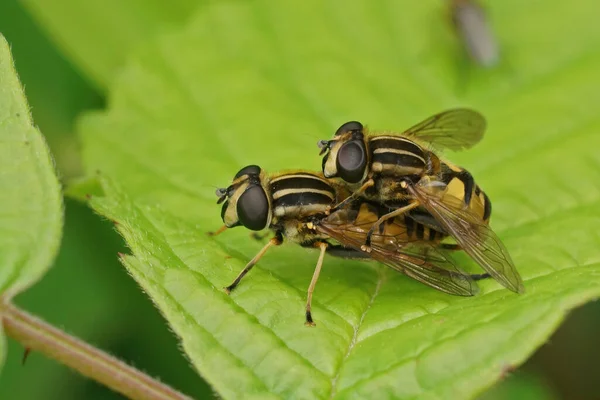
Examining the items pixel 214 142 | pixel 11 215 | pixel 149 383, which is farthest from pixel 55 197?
pixel 214 142

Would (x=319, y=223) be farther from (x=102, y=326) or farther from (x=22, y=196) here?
(x=102, y=326)

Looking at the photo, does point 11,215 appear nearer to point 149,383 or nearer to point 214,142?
point 149,383

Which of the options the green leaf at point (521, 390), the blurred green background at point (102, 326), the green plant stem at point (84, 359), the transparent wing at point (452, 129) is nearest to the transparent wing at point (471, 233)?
the transparent wing at point (452, 129)

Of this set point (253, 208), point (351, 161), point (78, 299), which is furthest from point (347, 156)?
point (78, 299)

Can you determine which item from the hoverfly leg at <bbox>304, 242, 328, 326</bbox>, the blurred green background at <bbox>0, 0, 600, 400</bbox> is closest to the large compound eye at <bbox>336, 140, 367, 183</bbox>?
the hoverfly leg at <bbox>304, 242, 328, 326</bbox>

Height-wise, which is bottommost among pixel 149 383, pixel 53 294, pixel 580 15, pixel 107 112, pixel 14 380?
pixel 14 380
